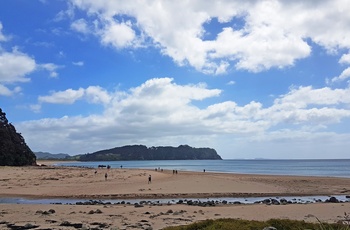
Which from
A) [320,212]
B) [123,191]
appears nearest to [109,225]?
[320,212]

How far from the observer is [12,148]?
8912 cm

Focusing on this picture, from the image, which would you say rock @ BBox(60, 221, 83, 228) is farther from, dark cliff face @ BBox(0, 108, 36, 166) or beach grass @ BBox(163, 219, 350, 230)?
dark cliff face @ BBox(0, 108, 36, 166)

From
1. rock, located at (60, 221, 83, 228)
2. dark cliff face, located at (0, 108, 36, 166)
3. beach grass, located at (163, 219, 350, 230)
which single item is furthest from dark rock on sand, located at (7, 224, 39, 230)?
dark cliff face, located at (0, 108, 36, 166)

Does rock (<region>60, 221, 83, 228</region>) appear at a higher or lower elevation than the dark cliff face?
lower

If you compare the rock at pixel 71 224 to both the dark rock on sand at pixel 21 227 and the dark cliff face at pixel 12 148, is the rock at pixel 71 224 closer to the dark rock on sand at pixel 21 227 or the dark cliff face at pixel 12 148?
the dark rock on sand at pixel 21 227

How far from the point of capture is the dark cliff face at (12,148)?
8538 centimetres

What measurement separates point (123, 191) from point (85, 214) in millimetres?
16042

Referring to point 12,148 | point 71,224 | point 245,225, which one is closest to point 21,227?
point 71,224

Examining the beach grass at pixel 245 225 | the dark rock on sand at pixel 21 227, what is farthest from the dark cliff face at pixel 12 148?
the beach grass at pixel 245 225

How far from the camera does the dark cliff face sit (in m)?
85.4

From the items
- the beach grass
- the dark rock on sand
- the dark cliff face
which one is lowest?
the dark rock on sand

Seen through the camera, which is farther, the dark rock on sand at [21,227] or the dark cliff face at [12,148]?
the dark cliff face at [12,148]

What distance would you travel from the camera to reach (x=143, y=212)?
68.1ft

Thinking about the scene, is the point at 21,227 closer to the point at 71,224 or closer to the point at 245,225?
the point at 71,224
